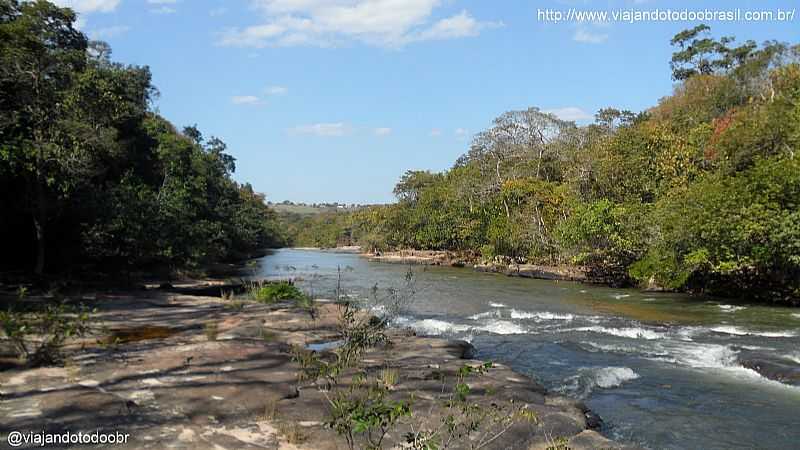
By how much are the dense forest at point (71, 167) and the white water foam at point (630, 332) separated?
17.8 meters

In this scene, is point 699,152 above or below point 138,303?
above

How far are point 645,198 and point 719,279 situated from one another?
947cm

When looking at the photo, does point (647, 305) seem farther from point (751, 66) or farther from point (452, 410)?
point (751, 66)

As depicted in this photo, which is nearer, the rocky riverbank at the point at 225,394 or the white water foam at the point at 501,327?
the rocky riverbank at the point at 225,394

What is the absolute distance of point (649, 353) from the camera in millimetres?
15047

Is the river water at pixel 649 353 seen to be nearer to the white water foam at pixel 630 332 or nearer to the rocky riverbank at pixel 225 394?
the white water foam at pixel 630 332

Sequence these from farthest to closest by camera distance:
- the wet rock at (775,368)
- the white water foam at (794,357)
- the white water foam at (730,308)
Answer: the white water foam at (730,308), the white water foam at (794,357), the wet rock at (775,368)

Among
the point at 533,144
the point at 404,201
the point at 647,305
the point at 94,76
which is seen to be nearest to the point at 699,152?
the point at 647,305

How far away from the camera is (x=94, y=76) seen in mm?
26203

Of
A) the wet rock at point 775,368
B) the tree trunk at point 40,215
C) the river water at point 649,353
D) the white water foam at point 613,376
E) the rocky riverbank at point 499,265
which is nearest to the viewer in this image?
the river water at point 649,353

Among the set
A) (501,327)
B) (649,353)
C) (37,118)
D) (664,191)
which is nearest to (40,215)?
(37,118)

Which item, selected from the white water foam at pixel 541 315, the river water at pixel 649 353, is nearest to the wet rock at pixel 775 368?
the river water at pixel 649 353

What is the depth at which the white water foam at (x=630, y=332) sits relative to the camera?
17.4 metres

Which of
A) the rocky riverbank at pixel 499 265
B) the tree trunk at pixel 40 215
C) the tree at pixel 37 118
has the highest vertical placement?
the tree at pixel 37 118
